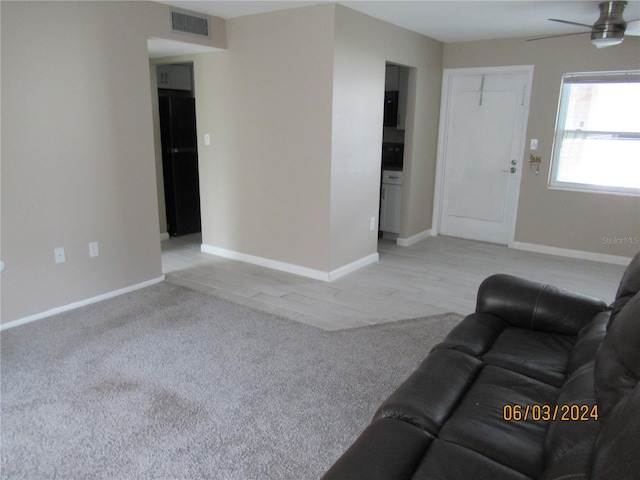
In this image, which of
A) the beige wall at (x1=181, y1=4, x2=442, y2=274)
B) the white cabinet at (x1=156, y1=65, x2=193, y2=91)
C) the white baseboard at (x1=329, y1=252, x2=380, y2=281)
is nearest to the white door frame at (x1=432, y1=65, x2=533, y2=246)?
the beige wall at (x1=181, y1=4, x2=442, y2=274)

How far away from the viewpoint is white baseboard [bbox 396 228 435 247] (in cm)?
560

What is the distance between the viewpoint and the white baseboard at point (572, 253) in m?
4.94

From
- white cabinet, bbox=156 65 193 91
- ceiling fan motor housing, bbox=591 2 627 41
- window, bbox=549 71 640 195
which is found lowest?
window, bbox=549 71 640 195

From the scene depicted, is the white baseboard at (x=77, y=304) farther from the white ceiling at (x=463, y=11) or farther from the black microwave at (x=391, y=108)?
the black microwave at (x=391, y=108)

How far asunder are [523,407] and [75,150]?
11.0 ft

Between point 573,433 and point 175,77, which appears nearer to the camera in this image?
point 573,433

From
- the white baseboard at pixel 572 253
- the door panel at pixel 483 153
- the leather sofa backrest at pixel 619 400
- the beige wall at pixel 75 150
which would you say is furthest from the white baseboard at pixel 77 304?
the white baseboard at pixel 572 253

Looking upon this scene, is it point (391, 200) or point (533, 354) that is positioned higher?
point (391, 200)

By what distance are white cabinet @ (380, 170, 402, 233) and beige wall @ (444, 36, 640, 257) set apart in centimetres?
144

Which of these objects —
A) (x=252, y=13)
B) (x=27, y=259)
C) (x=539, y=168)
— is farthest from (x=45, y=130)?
(x=539, y=168)

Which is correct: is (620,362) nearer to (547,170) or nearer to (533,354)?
(533,354)

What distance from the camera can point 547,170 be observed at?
5.21 metres

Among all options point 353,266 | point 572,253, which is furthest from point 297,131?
point 572,253

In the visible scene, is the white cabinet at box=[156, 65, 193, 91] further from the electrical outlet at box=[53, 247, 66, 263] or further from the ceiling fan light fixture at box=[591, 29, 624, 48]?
the ceiling fan light fixture at box=[591, 29, 624, 48]
